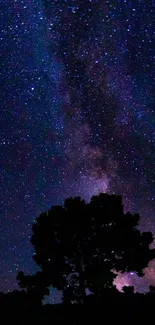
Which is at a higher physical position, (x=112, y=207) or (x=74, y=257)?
(x=112, y=207)

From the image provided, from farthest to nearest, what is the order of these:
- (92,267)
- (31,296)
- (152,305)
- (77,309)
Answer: (92,267) < (31,296) < (77,309) < (152,305)

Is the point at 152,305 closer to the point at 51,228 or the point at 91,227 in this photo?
the point at 91,227

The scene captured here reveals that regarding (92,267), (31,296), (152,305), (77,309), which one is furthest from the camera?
(92,267)

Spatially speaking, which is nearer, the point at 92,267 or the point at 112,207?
the point at 92,267

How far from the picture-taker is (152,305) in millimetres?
15859

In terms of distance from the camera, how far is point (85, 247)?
2525 centimetres

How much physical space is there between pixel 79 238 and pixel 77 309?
799cm

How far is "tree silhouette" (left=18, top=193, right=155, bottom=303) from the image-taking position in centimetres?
2459

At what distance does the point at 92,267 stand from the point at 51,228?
168 inches

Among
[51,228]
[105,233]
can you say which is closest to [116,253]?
[105,233]

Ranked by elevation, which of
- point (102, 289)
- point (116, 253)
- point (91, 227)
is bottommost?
point (102, 289)

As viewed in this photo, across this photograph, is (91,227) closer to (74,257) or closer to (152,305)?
(74,257)

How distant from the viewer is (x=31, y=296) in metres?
22.8

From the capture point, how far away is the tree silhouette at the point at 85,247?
2459 centimetres
